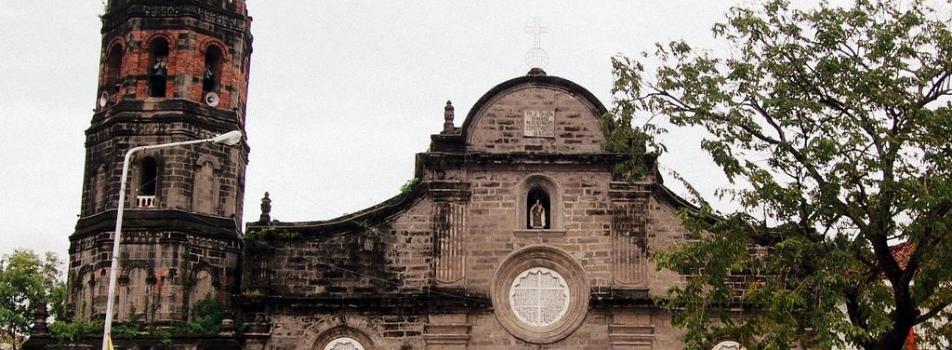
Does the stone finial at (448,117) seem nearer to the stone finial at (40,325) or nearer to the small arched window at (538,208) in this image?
the small arched window at (538,208)

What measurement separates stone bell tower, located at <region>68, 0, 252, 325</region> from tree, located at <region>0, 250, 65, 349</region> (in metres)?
10.8

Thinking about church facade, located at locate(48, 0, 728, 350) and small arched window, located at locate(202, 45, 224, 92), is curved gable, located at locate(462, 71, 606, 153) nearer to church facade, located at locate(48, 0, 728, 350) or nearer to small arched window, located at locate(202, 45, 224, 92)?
church facade, located at locate(48, 0, 728, 350)

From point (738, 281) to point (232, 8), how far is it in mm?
13797

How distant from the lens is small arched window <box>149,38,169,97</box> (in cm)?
2886

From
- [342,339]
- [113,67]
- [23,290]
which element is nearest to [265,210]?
[342,339]

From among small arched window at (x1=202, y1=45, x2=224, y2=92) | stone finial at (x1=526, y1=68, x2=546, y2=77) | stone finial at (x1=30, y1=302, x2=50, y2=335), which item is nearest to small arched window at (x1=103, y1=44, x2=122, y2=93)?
small arched window at (x1=202, y1=45, x2=224, y2=92)

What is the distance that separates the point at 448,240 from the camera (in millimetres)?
26219

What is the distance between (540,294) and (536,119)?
3924mm

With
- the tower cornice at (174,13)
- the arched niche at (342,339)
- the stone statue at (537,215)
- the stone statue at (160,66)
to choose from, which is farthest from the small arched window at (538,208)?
the stone statue at (160,66)

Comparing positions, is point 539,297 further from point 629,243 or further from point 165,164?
point 165,164

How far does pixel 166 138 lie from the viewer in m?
28.0

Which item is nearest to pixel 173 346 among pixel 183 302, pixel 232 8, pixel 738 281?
pixel 183 302

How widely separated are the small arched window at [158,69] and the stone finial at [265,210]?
3.79 m

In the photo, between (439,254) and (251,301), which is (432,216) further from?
(251,301)
